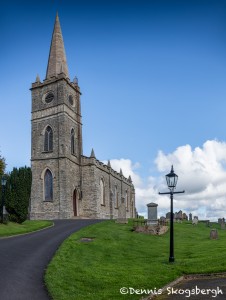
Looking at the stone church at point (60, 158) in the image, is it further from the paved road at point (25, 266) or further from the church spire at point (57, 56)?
the paved road at point (25, 266)

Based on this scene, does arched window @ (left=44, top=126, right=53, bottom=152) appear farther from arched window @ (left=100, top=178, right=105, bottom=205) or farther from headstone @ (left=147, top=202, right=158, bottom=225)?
headstone @ (left=147, top=202, right=158, bottom=225)

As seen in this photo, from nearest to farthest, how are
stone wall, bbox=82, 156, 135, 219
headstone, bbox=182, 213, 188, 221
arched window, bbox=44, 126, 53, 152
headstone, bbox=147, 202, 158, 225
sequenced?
headstone, bbox=147, 202, 158, 225 < arched window, bbox=44, 126, 53, 152 < stone wall, bbox=82, 156, 135, 219 < headstone, bbox=182, 213, 188, 221

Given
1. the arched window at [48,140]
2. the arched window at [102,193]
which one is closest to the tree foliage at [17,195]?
the arched window at [48,140]

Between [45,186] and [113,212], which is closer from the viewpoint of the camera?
[45,186]

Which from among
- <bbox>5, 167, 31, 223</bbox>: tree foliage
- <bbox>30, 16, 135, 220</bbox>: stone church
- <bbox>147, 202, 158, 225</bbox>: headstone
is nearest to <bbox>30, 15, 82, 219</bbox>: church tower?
<bbox>30, 16, 135, 220</bbox>: stone church

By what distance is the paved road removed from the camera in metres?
10.1

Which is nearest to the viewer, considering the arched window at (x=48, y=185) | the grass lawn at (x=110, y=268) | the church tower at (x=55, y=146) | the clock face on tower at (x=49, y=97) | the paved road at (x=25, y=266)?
the paved road at (x=25, y=266)

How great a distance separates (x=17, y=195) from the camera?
1226 inches

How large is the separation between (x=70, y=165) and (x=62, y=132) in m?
4.03

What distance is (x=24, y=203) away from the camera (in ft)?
103

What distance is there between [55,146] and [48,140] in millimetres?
1552

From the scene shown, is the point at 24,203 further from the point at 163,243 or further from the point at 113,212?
the point at 113,212

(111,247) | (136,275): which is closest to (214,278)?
(136,275)

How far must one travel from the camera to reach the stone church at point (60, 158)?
42.8m
